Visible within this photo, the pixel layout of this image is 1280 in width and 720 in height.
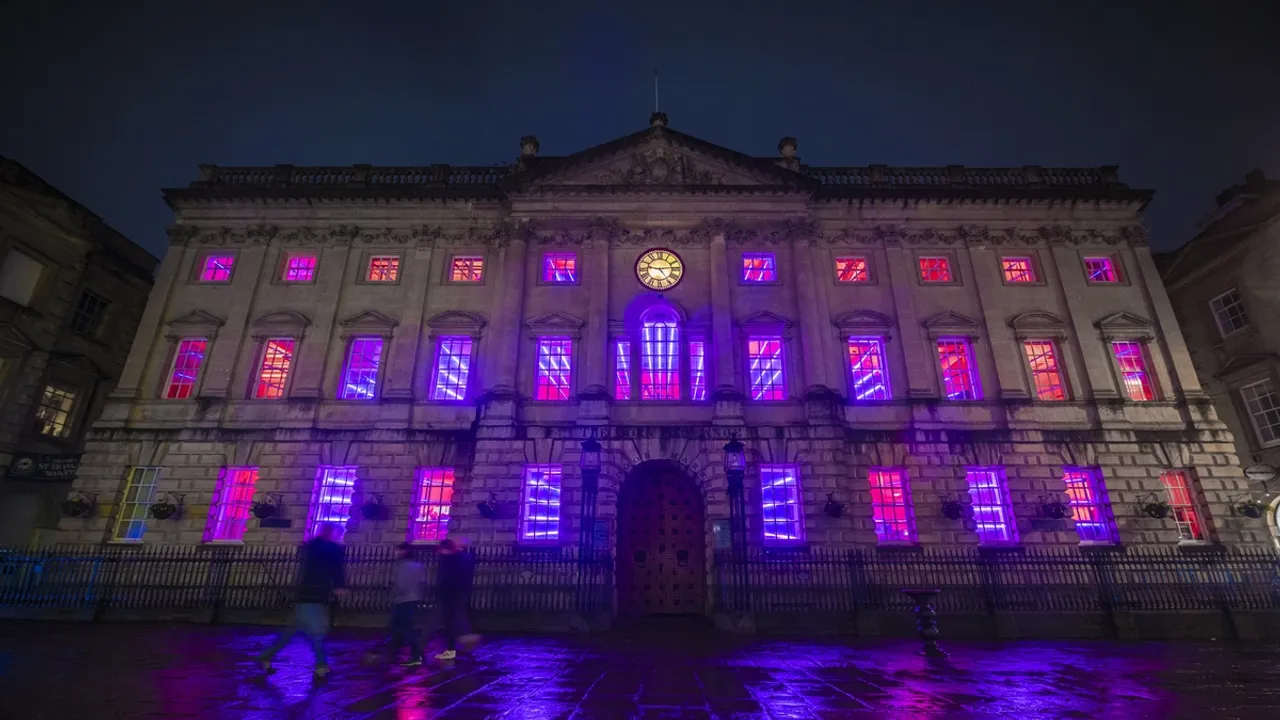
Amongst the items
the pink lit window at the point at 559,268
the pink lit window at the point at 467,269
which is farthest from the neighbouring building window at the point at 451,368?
the pink lit window at the point at 559,268

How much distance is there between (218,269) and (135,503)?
9.82 meters

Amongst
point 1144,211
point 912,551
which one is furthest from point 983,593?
point 1144,211

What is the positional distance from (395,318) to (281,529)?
870 cm

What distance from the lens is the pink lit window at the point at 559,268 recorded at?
21.8 meters

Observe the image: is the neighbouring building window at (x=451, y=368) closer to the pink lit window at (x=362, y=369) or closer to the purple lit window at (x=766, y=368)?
the pink lit window at (x=362, y=369)

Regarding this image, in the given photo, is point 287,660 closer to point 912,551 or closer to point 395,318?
point 395,318

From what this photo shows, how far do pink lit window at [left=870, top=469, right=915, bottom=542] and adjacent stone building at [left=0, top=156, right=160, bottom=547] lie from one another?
102 ft

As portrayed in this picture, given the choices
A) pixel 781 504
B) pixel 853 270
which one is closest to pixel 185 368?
pixel 781 504

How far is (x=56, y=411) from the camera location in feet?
72.6

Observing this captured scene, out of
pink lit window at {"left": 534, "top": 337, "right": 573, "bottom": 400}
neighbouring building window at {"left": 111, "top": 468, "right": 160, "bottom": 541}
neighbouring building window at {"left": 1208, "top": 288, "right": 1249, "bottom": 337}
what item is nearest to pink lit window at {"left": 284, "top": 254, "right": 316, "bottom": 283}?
neighbouring building window at {"left": 111, "top": 468, "right": 160, "bottom": 541}

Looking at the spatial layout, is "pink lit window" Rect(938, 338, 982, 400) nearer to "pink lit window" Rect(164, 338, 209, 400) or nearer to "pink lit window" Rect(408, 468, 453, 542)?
"pink lit window" Rect(408, 468, 453, 542)

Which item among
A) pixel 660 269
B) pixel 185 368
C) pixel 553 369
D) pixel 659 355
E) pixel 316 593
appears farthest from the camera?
pixel 660 269

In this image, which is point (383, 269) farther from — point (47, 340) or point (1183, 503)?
point (1183, 503)

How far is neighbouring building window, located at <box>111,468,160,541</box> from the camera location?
62.4ft
